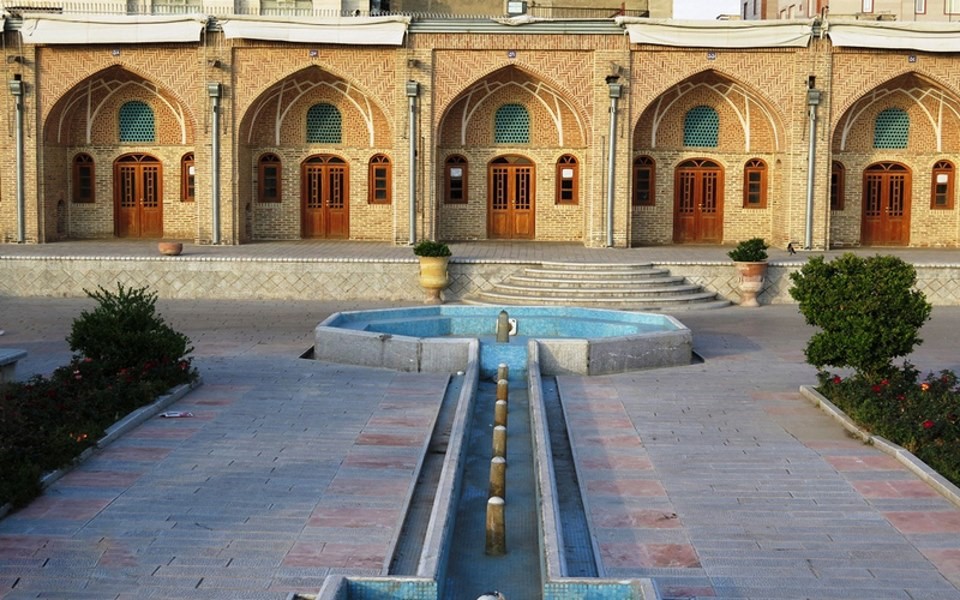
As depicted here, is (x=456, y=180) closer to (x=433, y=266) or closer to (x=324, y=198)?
(x=324, y=198)

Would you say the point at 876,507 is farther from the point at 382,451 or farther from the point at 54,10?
the point at 54,10

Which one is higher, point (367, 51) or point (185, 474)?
point (367, 51)

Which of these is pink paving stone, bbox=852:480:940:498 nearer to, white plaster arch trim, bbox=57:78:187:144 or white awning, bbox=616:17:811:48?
white awning, bbox=616:17:811:48

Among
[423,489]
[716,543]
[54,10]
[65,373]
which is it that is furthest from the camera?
[54,10]

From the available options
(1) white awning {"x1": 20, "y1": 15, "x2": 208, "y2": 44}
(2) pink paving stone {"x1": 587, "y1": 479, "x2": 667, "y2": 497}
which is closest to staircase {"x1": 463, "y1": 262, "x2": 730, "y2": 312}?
(1) white awning {"x1": 20, "y1": 15, "x2": 208, "y2": 44}

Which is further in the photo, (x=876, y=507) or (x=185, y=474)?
(x=185, y=474)

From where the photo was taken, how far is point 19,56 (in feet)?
→ 72.0

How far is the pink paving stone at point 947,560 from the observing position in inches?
230

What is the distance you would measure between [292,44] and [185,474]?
15478 millimetres

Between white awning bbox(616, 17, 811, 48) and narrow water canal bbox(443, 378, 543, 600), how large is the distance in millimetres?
12986

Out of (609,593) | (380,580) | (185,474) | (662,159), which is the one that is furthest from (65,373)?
(662,159)

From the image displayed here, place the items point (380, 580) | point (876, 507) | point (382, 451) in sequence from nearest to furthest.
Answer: point (380, 580), point (876, 507), point (382, 451)

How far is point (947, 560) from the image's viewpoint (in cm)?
606

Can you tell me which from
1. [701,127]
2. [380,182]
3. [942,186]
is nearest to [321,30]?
[380,182]
